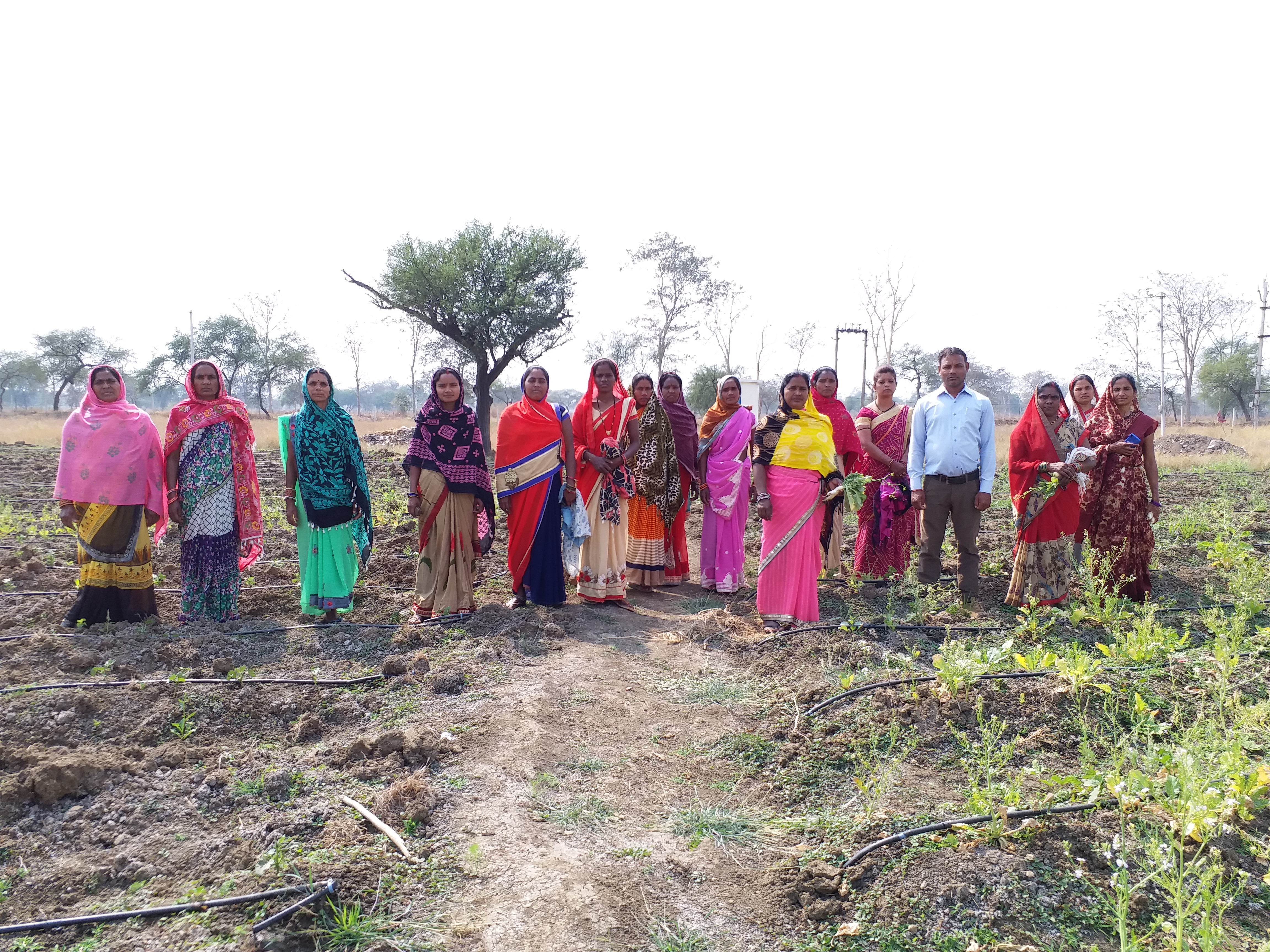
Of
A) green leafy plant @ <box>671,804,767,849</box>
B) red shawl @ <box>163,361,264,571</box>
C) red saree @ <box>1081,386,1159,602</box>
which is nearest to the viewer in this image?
green leafy plant @ <box>671,804,767,849</box>

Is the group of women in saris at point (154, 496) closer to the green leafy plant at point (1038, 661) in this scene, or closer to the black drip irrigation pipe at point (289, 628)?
the black drip irrigation pipe at point (289, 628)

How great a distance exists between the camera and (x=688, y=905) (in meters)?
2.47

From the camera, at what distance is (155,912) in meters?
2.32

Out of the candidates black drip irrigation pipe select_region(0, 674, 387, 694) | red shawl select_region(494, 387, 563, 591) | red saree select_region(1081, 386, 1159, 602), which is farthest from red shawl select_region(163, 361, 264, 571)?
red saree select_region(1081, 386, 1159, 602)

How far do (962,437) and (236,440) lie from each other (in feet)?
16.7

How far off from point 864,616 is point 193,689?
4201 mm

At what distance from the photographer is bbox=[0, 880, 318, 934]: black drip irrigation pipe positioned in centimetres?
228

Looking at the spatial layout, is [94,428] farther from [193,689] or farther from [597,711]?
[597,711]

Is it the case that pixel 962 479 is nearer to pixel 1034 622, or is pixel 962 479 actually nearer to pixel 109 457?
pixel 1034 622

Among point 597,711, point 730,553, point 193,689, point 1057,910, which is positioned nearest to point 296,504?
point 193,689

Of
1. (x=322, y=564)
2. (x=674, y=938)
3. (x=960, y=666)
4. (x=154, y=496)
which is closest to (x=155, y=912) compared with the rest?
(x=674, y=938)

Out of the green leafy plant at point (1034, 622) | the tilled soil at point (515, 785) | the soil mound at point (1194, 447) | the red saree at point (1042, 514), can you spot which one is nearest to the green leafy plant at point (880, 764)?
the tilled soil at point (515, 785)

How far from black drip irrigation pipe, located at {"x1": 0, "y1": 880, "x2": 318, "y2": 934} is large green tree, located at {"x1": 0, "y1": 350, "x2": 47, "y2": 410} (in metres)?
60.1

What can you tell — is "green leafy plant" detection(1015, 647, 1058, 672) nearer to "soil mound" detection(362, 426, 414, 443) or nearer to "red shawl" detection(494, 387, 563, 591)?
"red shawl" detection(494, 387, 563, 591)
